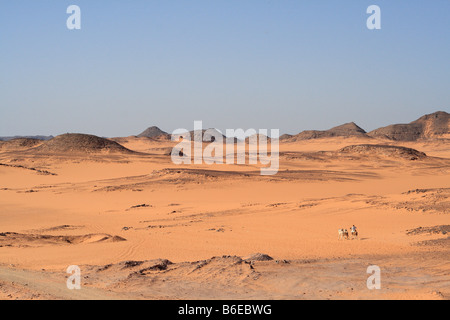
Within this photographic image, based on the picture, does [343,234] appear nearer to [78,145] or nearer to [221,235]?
[221,235]

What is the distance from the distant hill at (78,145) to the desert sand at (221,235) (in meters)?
15.2

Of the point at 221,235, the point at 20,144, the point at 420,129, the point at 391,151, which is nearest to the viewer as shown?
the point at 221,235

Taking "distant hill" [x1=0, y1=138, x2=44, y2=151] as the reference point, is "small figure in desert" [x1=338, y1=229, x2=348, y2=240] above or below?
below

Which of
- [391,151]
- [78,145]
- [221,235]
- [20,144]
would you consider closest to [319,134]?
[391,151]

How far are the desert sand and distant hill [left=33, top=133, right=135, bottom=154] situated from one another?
15.2 meters

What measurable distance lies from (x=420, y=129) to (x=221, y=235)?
327 ft

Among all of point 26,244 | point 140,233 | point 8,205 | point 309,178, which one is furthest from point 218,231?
point 309,178

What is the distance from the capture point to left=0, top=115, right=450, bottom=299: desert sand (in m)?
10.4

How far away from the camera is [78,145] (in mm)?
61500

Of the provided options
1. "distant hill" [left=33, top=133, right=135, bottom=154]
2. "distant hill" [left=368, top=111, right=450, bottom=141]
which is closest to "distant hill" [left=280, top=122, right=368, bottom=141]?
"distant hill" [left=368, top=111, right=450, bottom=141]

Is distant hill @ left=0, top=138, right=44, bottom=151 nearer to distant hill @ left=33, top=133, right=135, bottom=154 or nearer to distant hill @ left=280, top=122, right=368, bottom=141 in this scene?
distant hill @ left=33, top=133, right=135, bottom=154

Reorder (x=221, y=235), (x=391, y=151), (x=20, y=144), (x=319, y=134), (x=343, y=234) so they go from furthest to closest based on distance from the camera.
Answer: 1. (x=319, y=134)
2. (x=20, y=144)
3. (x=391, y=151)
4. (x=221, y=235)
5. (x=343, y=234)
